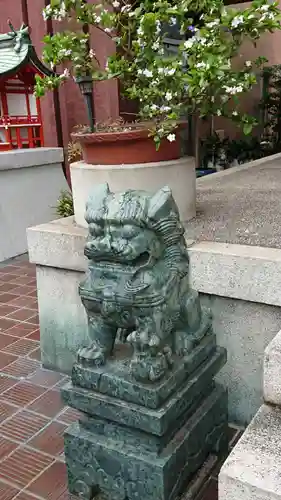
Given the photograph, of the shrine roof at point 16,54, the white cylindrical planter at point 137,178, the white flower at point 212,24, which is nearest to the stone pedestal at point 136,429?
the white cylindrical planter at point 137,178

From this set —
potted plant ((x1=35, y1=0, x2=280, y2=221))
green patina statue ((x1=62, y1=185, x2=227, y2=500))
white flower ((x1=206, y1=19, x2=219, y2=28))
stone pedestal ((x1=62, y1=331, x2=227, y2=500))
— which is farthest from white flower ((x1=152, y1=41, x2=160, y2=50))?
stone pedestal ((x1=62, y1=331, x2=227, y2=500))

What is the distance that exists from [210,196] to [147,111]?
5.01 ft

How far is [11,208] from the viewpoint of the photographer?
632 centimetres

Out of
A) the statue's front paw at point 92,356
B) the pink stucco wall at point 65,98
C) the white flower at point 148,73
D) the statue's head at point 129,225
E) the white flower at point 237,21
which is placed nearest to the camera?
the statue's head at point 129,225

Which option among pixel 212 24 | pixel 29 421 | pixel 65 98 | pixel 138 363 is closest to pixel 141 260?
pixel 138 363

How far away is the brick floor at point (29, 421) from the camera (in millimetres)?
2201

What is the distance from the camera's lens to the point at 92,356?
6.15ft

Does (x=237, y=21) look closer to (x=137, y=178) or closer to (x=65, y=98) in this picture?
(x=137, y=178)

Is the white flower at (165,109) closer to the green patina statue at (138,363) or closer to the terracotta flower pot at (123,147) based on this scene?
the terracotta flower pot at (123,147)

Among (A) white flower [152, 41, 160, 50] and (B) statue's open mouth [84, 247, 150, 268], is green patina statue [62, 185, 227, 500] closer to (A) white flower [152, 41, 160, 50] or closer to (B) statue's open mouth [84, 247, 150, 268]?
(B) statue's open mouth [84, 247, 150, 268]

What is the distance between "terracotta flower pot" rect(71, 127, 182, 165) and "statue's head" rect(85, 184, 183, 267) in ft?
4.22

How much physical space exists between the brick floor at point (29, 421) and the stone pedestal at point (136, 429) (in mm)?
288

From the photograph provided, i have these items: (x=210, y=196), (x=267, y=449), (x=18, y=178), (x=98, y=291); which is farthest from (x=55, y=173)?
(x=267, y=449)

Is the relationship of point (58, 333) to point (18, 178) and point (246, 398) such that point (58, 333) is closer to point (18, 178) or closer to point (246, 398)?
point (246, 398)
